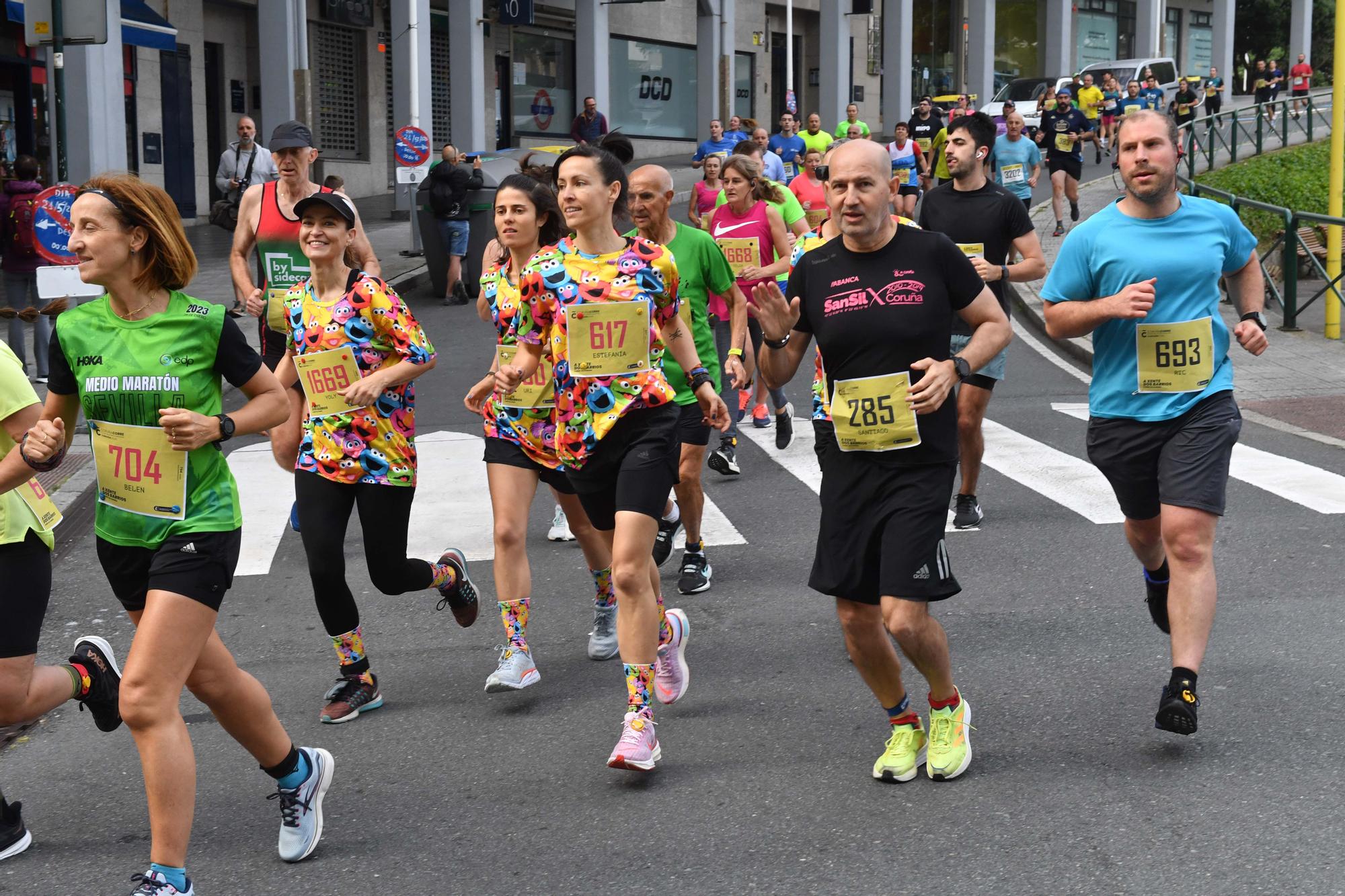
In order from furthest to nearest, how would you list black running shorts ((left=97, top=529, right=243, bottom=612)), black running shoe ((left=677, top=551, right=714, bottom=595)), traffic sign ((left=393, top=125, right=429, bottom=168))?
traffic sign ((left=393, top=125, right=429, bottom=168))
black running shoe ((left=677, top=551, right=714, bottom=595))
black running shorts ((left=97, top=529, right=243, bottom=612))

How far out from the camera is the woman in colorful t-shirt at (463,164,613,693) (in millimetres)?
5926

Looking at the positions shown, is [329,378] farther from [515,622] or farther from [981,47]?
[981,47]

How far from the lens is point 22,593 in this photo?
4.45 meters

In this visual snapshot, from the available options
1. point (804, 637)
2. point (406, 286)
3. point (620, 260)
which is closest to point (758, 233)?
point (804, 637)

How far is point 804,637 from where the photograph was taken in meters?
6.56

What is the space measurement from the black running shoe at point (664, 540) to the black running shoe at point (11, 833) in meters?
3.34

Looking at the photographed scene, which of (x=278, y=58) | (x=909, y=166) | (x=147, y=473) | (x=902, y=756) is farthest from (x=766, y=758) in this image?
(x=278, y=58)

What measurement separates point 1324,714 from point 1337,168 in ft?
37.6

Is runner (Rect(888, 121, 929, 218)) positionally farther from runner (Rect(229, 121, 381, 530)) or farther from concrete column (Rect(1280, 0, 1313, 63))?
concrete column (Rect(1280, 0, 1313, 63))

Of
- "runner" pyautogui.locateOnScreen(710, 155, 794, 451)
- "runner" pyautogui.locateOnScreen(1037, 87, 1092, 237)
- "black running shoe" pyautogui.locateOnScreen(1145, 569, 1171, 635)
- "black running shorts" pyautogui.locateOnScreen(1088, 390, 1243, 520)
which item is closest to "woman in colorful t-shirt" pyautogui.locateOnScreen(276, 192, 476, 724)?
"black running shorts" pyautogui.locateOnScreen(1088, 390, 1243, 520)

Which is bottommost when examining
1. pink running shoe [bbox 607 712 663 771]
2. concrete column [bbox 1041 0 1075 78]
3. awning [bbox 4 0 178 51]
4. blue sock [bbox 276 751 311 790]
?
pink running shoe [bbox 607 712 663 771]

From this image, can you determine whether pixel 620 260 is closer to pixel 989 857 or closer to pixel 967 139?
pixel 989 857

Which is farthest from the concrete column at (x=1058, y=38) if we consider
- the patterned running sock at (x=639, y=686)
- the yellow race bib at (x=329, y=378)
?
the patterned running sock at (x=639, y=686)

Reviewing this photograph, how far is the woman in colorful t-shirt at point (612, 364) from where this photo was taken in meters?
5.23
